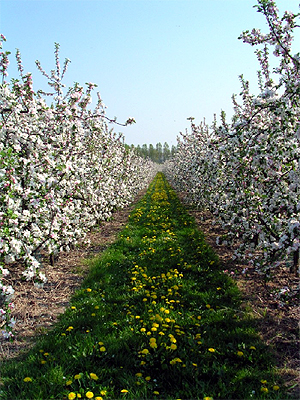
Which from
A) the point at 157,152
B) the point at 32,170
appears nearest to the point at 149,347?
the point at 32,170

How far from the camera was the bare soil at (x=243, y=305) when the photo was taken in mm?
3225

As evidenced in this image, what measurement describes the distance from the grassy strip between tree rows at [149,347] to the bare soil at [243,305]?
6.1 inches

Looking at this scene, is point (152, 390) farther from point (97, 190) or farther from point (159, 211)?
point (159, 211)

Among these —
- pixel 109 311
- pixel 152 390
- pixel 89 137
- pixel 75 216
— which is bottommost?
pixel 152 390

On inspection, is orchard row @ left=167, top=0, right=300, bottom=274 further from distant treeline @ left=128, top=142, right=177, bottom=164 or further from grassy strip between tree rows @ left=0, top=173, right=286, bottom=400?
distant treeline @ left=128, top=142, right=177, bottom=164

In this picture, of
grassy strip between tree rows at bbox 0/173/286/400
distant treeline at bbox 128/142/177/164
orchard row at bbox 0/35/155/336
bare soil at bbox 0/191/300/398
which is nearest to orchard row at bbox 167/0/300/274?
bare soil at bbox 0/191/300/398

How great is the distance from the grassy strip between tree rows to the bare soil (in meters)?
0.16

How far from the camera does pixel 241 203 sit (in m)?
5.11

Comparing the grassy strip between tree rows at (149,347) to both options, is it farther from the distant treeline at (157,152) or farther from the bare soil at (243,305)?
the distant treeline at (157,152)

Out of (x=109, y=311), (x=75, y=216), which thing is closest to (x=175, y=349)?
(x=109, y=311)

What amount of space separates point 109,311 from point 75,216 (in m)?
2.70

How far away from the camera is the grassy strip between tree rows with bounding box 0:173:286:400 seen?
265cm

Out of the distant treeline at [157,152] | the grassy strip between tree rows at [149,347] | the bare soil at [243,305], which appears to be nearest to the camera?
the grassy strip between tree rows at [149,347]

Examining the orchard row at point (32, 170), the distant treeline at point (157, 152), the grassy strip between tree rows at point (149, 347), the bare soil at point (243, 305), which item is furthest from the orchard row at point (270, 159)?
the distant treeline at point (157, 152)
